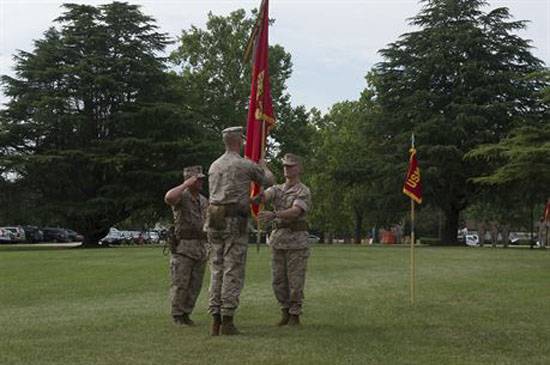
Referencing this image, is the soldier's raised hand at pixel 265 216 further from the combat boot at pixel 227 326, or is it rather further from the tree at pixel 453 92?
the tree at pixel 453 92

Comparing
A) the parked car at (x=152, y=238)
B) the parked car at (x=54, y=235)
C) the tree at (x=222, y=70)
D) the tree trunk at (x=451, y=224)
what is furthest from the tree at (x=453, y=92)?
the parked car at (x=54, y=235)

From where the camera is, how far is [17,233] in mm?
68062

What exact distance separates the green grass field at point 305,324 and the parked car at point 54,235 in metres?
57.9

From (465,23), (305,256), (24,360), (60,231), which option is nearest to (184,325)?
(305,256)

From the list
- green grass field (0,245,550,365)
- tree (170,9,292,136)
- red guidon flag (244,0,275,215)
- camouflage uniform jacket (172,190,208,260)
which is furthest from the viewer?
tree (170,9,292,136)

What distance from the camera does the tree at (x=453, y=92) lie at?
50.3 meters

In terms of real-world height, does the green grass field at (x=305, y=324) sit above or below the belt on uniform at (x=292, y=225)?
below

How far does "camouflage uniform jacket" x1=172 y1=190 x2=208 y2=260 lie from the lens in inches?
→ 412

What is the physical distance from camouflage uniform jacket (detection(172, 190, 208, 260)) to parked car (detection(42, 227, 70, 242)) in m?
66.9

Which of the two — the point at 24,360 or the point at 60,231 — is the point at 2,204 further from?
the point at 24,360

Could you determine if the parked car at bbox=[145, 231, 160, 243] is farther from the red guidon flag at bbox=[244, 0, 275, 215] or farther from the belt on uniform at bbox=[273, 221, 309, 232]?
the belt on uniform at bbox=[273, 221, 309, 232]

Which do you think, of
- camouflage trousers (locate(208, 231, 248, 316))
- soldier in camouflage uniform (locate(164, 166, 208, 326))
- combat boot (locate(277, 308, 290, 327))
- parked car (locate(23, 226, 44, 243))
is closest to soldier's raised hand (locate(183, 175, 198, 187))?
soldier in camouflage uniform (locate(164, 166, 208, 326))

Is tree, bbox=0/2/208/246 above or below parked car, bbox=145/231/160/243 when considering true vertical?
above

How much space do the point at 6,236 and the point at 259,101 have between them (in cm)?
5930
